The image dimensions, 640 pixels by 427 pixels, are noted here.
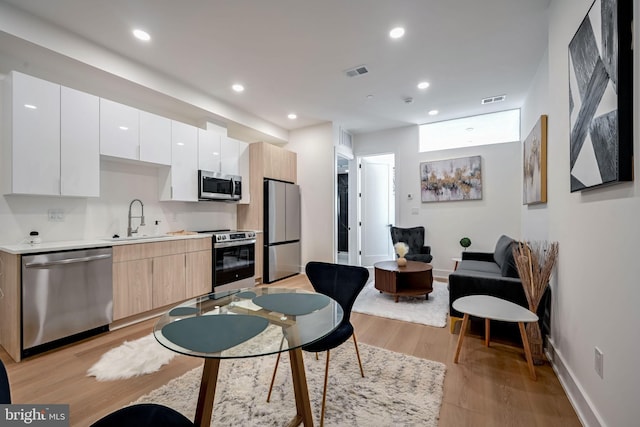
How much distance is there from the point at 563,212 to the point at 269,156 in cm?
407

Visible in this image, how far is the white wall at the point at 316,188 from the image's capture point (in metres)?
5.21

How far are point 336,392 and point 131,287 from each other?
2446 millimetres

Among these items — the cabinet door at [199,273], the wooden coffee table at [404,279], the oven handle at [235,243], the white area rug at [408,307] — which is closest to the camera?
the white area rug at [408,307]

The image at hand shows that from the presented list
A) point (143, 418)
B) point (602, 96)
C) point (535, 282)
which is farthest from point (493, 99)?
point (143, 418)

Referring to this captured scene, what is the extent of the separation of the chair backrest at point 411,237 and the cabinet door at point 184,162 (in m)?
3.61

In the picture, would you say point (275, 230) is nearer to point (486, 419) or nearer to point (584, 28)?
point (486, 419)

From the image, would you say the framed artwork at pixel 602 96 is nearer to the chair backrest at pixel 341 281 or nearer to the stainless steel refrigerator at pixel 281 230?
the chair backrest at pixel 341 281

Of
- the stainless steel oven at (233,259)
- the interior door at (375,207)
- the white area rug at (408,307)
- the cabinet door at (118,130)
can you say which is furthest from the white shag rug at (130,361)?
the interior door at (375,207)

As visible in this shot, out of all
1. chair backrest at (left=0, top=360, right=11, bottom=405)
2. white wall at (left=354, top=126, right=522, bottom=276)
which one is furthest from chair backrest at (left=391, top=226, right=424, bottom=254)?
chair backrest at (left=0, top=360, right=11, bottom=405)

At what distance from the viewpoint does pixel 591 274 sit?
154 centimetres

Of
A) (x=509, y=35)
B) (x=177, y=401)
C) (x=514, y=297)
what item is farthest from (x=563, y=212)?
(x=177, y=401)

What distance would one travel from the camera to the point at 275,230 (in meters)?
4.87

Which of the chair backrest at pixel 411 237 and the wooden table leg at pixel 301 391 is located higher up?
the chair backrest at pixel 411 237

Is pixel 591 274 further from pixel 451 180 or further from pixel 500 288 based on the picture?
pixel 451 180
